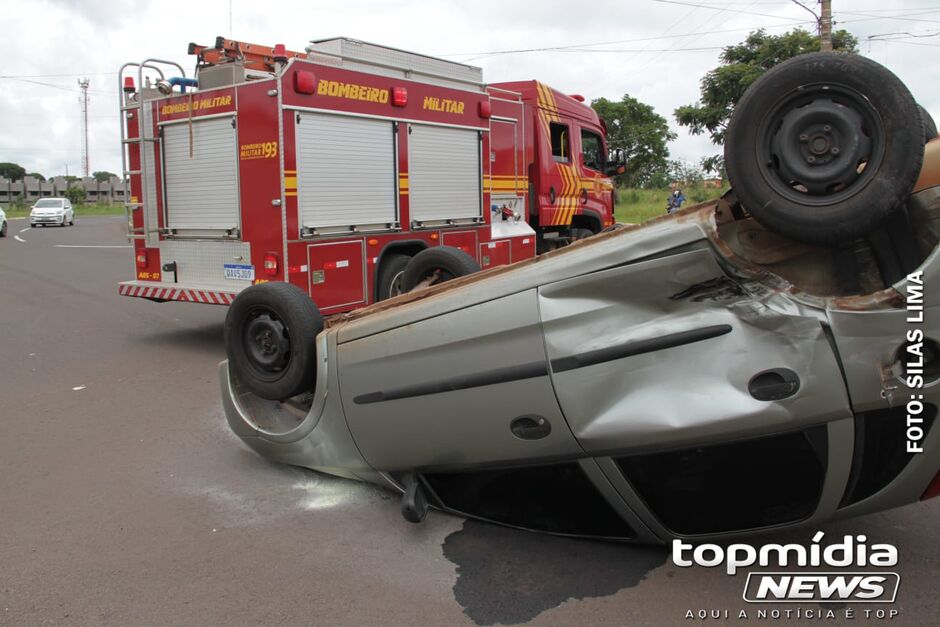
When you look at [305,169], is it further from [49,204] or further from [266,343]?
[49,204]

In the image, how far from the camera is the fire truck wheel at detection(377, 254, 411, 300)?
853 cm

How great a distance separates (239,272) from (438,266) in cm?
324

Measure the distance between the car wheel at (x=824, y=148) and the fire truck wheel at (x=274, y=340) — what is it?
7.31 ft

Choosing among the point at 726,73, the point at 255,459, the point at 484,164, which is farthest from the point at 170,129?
the point at 726,73

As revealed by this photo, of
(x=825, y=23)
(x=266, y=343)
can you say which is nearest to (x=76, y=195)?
(x=825, y=23)

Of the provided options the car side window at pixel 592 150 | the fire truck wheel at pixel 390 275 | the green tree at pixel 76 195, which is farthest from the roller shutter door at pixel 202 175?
the green tree at pixel 76 195

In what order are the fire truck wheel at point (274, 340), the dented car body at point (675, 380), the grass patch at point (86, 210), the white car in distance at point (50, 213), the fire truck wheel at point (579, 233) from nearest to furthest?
1. the dented car body at point (675, 380)
2. the fire truck wheel at point (274, 340)
3. the fire truck wheel at point (579, 233)
4. the white car in distance at point (50, 213)
5. the grass patch at point (86, 210)

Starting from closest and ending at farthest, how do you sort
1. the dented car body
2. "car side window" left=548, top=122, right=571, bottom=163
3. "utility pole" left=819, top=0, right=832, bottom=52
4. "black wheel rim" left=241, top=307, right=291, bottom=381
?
1. the dented car body
2. "black wheel rim" left=241, top=307, right=291, bottom=381
3. "car side window" left=548, top=122, right=571, bottom=163
4. "utility pole" left=819, top=0, right=832, bottom=52

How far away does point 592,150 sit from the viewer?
42.0 ft

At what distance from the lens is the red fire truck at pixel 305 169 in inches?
300

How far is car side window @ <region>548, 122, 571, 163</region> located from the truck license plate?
540 centimetres

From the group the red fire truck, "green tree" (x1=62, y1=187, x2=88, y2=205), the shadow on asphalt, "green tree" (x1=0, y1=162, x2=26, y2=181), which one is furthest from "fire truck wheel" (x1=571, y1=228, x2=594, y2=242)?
"green tree" (x1=0, y1=162, x2=26, y2=181)

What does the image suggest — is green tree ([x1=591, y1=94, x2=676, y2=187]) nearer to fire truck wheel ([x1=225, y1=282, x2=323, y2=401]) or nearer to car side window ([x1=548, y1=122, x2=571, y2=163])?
car side window ([x1=548, y1=122, x2=571, y2=163])

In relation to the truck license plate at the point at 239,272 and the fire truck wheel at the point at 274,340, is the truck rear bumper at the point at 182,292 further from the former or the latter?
the fire truck wheel at the point at 274,340
